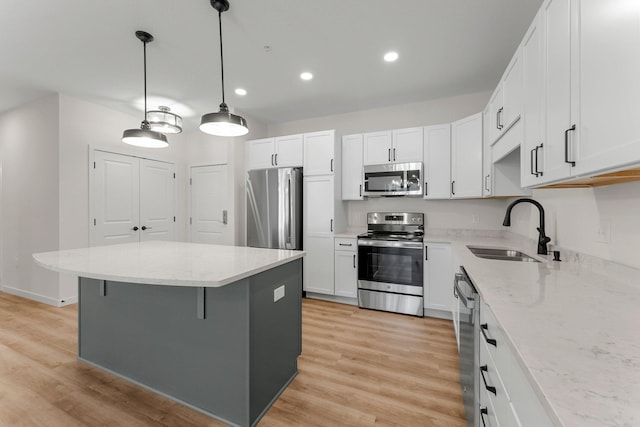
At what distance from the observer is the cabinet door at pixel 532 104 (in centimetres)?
144

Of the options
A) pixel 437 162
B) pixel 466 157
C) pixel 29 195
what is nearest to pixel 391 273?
pixel 437 162

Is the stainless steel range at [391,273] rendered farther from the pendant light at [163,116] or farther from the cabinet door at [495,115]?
the pendant light at [163,116]

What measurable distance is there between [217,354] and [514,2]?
3.15 metres

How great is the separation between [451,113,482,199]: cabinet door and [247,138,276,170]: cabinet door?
2.43 meters

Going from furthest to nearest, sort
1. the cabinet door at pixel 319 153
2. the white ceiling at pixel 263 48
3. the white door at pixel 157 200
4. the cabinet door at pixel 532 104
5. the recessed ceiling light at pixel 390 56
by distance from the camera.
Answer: the white door at pixel 157 200
the cabinet door at pixel 319 153
the recessed ceiling light at pixel 390 56
the white ceiling at pixel 263 48
the cabinet door at pixel 532 104

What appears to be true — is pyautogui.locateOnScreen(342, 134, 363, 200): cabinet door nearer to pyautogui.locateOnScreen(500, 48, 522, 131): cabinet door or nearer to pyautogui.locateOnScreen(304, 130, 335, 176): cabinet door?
pyautogui.locateOnScreen(304, 130, 335, 176): cabinet door

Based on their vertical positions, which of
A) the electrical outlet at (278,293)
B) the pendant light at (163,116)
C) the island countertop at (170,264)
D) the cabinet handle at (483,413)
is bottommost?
the cabinet handle at (483,413)

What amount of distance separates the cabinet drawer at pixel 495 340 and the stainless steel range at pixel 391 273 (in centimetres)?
197

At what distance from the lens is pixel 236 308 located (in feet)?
5.09

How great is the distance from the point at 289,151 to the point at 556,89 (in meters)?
3.05

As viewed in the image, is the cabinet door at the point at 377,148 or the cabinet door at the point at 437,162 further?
the cabinet door at the point at 377,148

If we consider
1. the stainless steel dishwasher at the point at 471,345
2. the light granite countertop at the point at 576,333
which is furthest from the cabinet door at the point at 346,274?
the light granite countertop at the point at 576,333

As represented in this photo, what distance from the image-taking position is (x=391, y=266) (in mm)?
3275

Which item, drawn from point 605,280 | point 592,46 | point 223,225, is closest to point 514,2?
point 592,46
